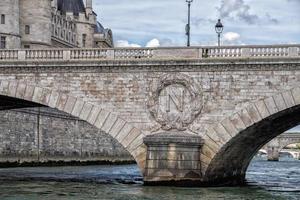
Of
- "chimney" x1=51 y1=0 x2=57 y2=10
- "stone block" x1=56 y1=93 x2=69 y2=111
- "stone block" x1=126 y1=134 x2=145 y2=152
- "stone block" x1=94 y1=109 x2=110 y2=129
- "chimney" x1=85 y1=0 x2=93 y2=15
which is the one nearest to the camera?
"stone block" x1=126 y1=134 x2=145 y2=152

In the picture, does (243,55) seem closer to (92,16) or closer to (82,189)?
(82,189)

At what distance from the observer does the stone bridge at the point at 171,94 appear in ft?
111

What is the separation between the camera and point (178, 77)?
114ft

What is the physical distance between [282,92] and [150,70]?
6.34 meters

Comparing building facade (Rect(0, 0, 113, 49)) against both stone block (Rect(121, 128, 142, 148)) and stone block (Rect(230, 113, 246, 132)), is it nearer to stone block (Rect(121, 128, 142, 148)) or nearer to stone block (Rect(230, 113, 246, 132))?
stone block (Rect(121, 128, 142, 148))

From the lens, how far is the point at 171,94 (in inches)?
1374

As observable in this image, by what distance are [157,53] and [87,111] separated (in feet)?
14.5

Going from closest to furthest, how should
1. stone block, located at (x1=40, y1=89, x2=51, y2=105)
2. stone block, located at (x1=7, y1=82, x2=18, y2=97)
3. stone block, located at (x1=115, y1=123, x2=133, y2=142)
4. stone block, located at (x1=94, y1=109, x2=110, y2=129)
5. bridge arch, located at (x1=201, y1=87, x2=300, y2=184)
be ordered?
1. bridge arch, located at (x1=201, y1=87, x2=300, y2=184)
2. stone block, located at (x1=115, y1=123, x2=133, y2=142)
3. stone block, located at (x1=94, y1=109, x2=110, y2=129)
4. stone block, located at (x1=40, y1=89, x2=51, y2=105)
5. stone block, located at (x1=7, y1=82, x2=18, y2=97)

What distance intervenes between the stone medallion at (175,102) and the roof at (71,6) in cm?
6402

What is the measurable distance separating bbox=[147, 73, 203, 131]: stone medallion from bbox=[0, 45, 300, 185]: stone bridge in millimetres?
47

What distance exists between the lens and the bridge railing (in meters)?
34.0

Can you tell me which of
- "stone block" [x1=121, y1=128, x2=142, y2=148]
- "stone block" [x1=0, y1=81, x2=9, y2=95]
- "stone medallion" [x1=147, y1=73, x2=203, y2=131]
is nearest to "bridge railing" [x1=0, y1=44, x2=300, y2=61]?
"stone medallion" [x1=147, y1=73, x2=203, y2=131]

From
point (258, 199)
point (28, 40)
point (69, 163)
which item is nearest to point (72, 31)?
point (28, 40)

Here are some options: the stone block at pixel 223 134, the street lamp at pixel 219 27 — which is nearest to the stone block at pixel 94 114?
the stone block at pixel 223 134
